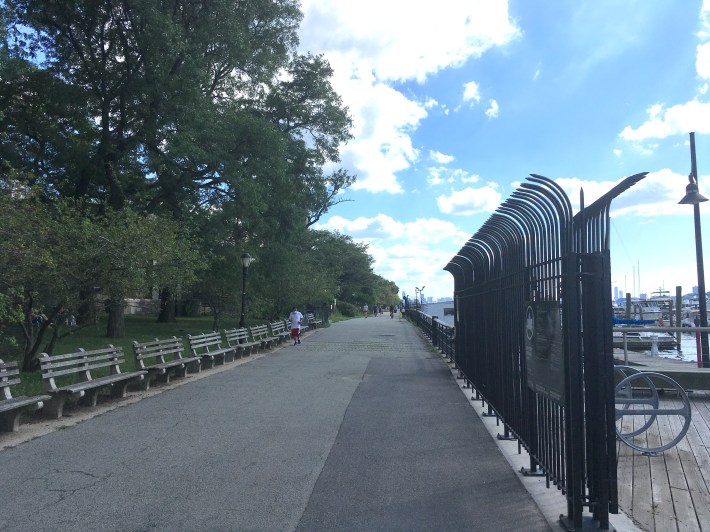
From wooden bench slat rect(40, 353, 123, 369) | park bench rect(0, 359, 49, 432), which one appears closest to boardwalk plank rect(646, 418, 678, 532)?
park bench rect(0, 359, 49, 432)

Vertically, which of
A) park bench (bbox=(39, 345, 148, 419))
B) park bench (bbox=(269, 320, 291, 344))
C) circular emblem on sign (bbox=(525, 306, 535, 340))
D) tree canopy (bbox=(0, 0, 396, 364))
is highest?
tree canopy (bbox=(0, 0, 396, 364))

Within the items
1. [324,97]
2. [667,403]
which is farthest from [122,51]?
[667,403]

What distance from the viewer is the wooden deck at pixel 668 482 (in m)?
4.58

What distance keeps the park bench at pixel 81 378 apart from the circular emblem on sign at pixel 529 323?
6.46m

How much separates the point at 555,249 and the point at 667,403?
5.97m

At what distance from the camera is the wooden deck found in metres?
4.58

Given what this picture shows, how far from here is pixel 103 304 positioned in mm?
13258

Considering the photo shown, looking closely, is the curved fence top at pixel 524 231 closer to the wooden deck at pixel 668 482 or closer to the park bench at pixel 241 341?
the wooden deck at pixel 668 482

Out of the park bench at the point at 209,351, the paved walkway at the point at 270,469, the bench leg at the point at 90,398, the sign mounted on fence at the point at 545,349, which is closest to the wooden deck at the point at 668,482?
the paved walkway at the point at 270,469

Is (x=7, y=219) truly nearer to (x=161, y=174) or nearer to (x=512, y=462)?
(x=512, y=462)

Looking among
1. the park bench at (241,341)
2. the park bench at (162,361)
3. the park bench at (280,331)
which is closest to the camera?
the park bench at (162,361)

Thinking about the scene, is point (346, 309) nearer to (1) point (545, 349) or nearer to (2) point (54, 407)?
(2) point (54, 407)

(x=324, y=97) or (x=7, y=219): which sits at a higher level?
(x=324, y=97)

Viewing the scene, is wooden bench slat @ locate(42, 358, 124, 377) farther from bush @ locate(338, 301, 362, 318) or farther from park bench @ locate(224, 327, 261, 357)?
bush @ locate(338, 301, 362, 318)
